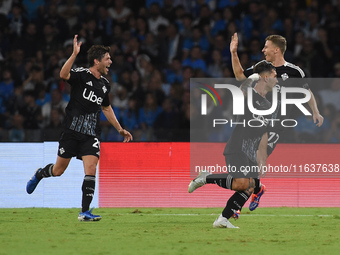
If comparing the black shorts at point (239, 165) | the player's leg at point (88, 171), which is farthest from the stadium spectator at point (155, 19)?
the black shorts at point (239, 165)

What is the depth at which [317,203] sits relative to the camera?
1142cm

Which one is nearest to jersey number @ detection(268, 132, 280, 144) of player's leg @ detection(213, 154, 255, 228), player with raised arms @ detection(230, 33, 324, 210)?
player with raised arms @ detection(230, 33, 324, 210)

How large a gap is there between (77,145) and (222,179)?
2046 mm

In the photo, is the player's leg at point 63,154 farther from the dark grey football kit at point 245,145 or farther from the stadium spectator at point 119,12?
the stadium spectator at point 119,12

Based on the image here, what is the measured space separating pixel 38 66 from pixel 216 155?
4593 millimetres

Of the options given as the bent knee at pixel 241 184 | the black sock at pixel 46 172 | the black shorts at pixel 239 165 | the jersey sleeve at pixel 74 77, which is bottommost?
the bent knee at pixel 241 184

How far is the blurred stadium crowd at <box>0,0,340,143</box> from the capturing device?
12844mm

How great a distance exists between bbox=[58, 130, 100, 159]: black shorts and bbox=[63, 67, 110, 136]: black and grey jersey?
Answer: 7 cm

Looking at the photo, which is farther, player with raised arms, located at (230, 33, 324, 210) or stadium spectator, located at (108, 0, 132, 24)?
stadium spectator, located at (108, 0, 132, 24)

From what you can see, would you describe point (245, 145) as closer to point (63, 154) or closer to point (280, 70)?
point (280, 70)

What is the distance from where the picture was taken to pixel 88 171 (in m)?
8.41

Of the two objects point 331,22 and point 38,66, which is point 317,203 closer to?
point 331,22

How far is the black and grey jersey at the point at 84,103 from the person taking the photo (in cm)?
854

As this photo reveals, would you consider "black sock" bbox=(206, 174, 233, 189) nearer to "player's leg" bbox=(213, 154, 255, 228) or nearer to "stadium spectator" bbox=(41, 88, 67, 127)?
"player's leg" bbox=(213, 154, 255, 228)
